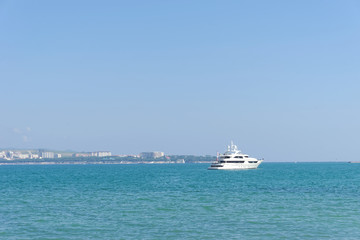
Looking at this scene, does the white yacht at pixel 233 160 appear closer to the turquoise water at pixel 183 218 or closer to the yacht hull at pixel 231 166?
the yacht hull at pixel 231 166

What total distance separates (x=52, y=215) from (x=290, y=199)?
26733 mm

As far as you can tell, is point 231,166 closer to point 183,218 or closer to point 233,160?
point 233,160

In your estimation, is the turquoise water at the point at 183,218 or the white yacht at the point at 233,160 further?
the white yacht at the point at 233,160

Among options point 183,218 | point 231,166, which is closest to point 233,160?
point 231,166

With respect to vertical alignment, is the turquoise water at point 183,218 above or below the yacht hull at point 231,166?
above

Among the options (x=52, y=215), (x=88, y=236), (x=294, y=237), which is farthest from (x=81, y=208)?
(x=294, y=237)

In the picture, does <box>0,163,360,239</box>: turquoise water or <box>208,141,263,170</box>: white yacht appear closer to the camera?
<box>0,163,360,239</box>: turquoise water

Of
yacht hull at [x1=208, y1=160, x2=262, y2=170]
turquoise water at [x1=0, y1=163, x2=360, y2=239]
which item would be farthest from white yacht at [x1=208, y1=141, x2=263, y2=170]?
turquoise water at [x1=0, y1=163, x2=360, y2=239]

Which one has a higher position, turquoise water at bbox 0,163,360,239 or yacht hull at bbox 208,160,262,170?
turquoise water at bbox 0,163,360,239

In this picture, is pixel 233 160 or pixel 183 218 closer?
pixel 183 218

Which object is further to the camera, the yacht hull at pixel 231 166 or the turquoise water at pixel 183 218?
the yacht hull at pixel 231 166

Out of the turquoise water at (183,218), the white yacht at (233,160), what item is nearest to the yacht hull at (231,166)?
the white yacht at (233,160)

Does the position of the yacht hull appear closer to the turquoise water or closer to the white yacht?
the white yacht

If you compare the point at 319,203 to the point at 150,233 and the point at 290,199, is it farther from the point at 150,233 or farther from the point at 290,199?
the point at 150,233
